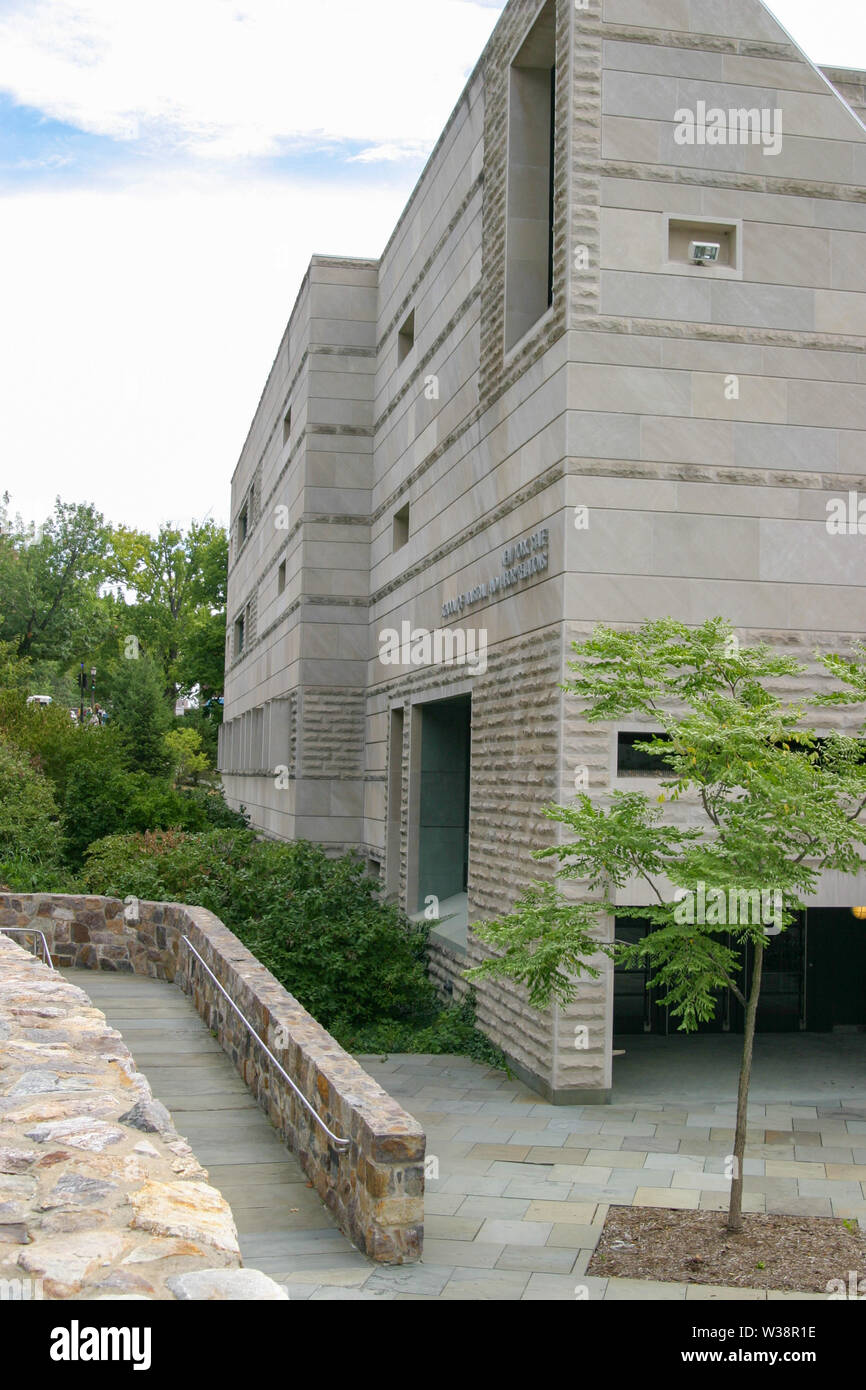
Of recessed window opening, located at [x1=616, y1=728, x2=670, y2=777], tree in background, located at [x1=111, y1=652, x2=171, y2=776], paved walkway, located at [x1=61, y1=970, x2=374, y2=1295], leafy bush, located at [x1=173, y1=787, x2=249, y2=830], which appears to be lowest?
paved walkway, located at [x1=61, y1=970, x2=374, y2=1295]

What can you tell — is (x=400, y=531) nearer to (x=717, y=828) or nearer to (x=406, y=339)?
(x=406, y=339)

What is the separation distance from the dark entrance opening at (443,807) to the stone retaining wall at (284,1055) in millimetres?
4711

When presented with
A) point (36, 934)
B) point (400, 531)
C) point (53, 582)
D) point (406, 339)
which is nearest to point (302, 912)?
point (36, 934)

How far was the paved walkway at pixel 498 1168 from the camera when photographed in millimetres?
7480

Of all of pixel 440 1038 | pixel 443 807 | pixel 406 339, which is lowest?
pixel 440 1038

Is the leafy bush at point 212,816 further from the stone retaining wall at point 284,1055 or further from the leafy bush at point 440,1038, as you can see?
the leafy bush at point 440,1038

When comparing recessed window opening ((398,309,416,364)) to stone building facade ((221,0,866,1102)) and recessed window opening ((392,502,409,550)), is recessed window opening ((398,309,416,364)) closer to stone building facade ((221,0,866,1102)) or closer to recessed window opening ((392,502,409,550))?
recessed window opening ((392,502,409,550))

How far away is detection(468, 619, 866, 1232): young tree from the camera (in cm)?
833

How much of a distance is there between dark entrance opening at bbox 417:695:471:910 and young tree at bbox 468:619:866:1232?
33.9 feet

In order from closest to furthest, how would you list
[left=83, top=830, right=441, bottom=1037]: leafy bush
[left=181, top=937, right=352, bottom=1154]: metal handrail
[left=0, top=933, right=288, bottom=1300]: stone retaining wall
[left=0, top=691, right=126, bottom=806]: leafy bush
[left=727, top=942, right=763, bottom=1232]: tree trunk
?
[left=0, top=933, right=288, bottom=1300]: stone retaining wall, [left=181, top=937, right=352, bottom=1154]: metal handrail, [left=727, top=942, right=763, bottom=1232]: tree trunk, [left=83, top=830, right=441, bottom=1037]: leafy bush, [left=0, top=691, right=126, bottom=806]: leafy bush

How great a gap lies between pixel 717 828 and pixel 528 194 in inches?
386

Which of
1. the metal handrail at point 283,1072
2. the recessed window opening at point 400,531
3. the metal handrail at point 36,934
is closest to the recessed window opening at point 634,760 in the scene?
the metal handrail at point 283,1072

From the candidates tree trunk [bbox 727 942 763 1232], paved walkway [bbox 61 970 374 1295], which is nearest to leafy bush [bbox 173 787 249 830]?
paved walkway [bbox 61 970 374 1295]

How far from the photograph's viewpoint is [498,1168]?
33.8ft
